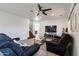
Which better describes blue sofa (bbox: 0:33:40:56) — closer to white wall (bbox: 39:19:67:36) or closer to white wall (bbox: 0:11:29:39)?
white wall (bbox: 0:11:29:39)

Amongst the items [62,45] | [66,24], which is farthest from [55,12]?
[62,45]

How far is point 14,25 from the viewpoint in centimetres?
224

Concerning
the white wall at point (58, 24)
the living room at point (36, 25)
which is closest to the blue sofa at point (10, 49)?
the living room at point (36, 25)

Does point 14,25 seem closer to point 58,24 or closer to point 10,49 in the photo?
point 10,49

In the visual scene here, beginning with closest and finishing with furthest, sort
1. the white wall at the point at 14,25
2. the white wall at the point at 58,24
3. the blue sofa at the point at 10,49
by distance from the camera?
the blue sofa at the point at 10,49
the white wall at the point at 14,25
the white wall at the point at 58,24

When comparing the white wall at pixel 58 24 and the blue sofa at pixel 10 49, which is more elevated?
the white wall at pixel 58 24

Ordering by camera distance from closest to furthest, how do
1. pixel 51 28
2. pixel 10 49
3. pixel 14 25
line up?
pixel 10 49 → pixel 14 25 → pixel 51 28

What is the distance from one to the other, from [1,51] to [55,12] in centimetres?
136

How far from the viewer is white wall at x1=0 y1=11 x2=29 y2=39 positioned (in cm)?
210

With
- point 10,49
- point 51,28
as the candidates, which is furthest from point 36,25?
point 10,49

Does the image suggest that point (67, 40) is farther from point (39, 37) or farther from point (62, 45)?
point (39, 37)

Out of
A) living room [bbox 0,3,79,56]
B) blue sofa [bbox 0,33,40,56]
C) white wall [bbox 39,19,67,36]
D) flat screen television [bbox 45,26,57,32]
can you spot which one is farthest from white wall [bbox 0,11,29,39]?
flat screen television [bbox 45,26,57,32]

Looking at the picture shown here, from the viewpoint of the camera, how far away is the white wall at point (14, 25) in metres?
2.10

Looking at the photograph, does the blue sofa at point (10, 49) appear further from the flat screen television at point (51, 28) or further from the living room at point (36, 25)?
the flat screen television at point (51, 28)
